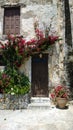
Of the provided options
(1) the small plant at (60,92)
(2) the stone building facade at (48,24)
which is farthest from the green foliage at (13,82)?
(1) the small plant at (60,92)

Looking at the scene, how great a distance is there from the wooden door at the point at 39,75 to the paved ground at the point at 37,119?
1840 millimetres

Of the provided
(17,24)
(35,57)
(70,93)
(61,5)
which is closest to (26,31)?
(17,24)

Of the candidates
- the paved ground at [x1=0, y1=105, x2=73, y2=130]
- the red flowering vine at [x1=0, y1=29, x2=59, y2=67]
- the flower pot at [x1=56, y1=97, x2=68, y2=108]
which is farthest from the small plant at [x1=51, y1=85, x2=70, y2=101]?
the red flowering vine at [x1=0, y1=29, x2=59, y2=67]

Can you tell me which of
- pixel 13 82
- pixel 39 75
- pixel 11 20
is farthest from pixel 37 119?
pixel 11 20

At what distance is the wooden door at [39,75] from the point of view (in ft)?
35.3

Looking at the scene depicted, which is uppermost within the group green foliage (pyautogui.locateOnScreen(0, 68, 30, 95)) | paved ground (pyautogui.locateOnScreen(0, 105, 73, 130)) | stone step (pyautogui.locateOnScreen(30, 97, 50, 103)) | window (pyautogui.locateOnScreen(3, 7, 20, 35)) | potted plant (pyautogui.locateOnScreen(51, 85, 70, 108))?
Answer: window (pyautogui.locateOnScreen(3, 7, 20, 35))

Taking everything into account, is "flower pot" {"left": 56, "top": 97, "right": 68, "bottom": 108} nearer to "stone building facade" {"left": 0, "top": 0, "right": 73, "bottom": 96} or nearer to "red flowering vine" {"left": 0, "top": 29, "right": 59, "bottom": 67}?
"stone building facade" {"left": 0, "top": 0, "right": 73, "bottom": 96}

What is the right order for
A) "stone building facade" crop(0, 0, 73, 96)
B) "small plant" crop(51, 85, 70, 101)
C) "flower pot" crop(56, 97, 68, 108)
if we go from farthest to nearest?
"stone building facade" crop(0, 0, 73, 96) < "small plant" crop(51, 85, 70, 101) < "flower pot" crop(56, 97, 68, 108)

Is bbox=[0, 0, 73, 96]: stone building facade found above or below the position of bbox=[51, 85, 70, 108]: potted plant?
above

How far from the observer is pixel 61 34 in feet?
35.0

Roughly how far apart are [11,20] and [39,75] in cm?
365

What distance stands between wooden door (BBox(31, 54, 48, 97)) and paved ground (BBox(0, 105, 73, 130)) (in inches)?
72.4

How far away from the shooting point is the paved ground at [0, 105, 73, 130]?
6855mm

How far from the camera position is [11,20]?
11.2 meters
